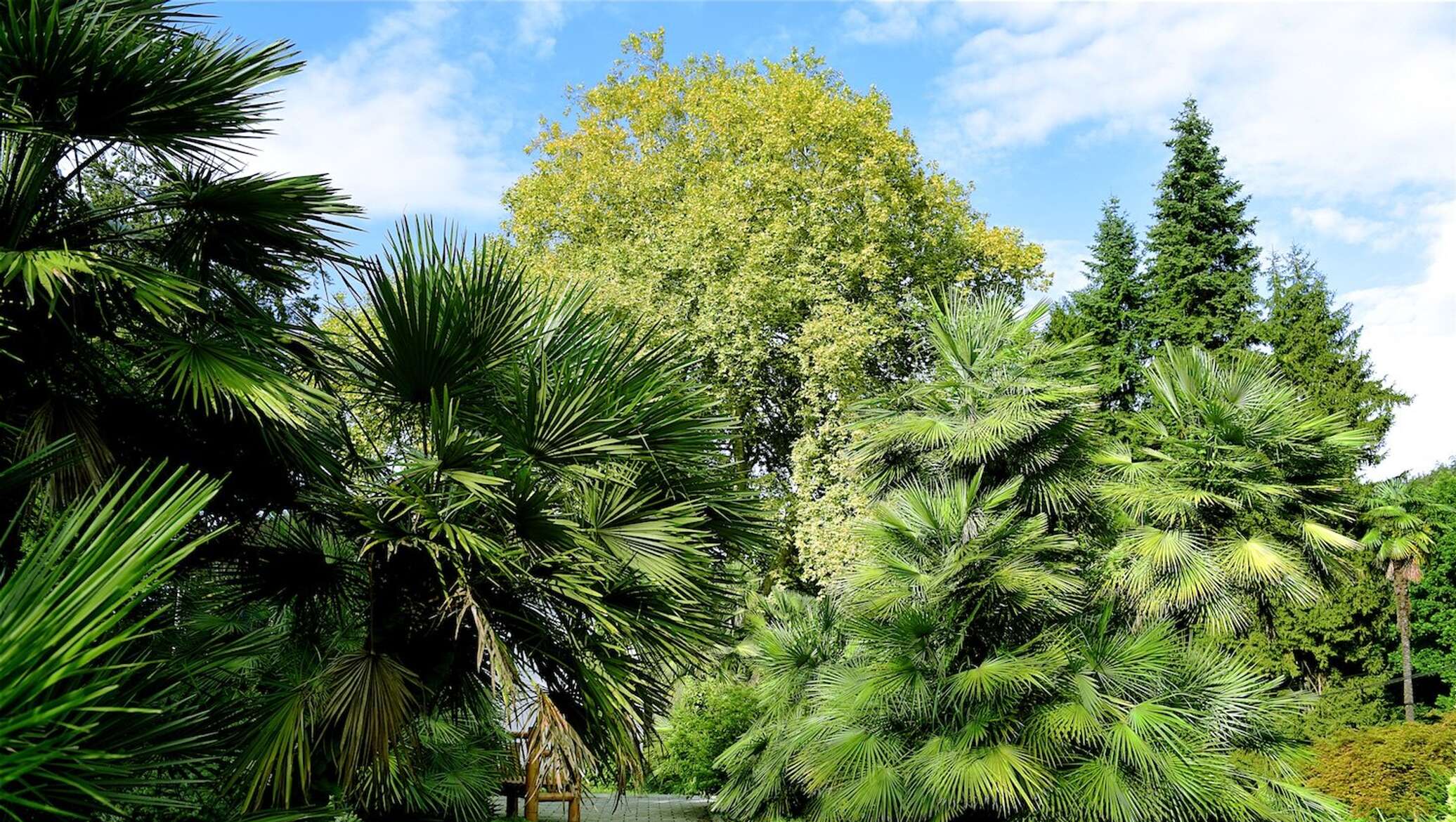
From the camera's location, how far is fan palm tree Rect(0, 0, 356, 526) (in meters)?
4.54

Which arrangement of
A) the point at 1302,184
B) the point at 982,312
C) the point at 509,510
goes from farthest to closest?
1. the point at 1302,184
2. the point at 982,312
3. the point at 509,510

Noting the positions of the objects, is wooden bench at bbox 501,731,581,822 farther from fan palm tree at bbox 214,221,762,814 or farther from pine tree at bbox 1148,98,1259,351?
pine tree at bbox 1148,98,1259,351

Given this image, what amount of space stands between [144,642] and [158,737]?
0.81 m

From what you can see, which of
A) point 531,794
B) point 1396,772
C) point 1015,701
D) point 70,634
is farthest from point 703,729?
point 70,634

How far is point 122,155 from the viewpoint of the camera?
5406 millimetres

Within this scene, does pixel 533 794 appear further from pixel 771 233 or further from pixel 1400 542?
pixel 1400 542

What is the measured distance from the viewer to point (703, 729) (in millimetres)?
15562

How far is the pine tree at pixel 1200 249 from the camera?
25859 millimetres

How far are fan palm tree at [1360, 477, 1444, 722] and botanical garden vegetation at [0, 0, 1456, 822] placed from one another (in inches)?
334

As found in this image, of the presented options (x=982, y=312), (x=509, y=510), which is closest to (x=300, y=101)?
(x=509, y=510)

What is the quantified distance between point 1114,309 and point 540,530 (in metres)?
26.1

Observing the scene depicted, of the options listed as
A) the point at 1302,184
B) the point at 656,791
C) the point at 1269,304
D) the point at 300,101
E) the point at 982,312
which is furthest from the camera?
the point at 1269,304

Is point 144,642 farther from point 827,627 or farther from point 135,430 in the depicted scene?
point 827,627

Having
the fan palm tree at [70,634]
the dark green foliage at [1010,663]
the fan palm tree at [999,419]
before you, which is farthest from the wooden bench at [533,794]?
the fan palm tree at [70,634]
